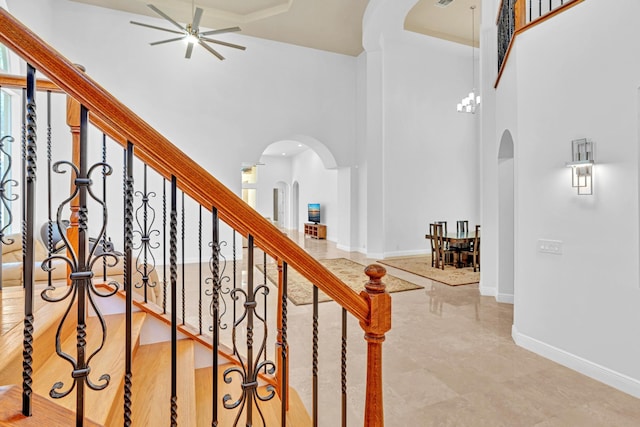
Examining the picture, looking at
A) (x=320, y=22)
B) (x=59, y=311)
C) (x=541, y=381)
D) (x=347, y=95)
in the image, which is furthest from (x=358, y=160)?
(x=59, y=311)

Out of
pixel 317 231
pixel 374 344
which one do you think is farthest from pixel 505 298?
pixel 317 231

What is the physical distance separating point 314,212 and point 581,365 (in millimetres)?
9745

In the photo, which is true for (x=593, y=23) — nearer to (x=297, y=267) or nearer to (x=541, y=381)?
(x=541, y=381)

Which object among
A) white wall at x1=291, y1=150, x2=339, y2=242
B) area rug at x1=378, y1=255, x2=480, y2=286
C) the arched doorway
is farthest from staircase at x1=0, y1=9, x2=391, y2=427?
the arched doorway

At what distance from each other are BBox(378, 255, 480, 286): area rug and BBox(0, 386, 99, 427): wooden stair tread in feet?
17.6

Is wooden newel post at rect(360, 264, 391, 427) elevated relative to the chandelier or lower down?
lower down

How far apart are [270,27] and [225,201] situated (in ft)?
25.2

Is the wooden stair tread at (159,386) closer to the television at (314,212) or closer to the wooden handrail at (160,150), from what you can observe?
the wooden handrail at (160,150)

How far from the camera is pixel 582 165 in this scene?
8.58 ft

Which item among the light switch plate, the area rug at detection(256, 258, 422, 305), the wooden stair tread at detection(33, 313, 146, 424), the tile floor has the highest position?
the light switch plate

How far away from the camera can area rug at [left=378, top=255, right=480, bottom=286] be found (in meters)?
5.65

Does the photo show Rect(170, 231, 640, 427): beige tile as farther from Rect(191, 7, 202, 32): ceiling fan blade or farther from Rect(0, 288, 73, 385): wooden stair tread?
Rect(191, 7, 202, 32): ceiling fan blade

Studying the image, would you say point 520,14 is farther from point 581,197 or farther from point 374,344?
point 374,344

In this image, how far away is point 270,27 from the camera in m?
7.44
